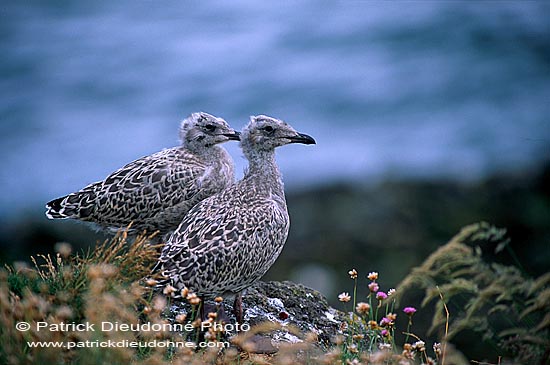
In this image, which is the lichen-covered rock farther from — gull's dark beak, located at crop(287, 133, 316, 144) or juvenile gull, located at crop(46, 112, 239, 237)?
gull's dark beak, located at crop(287, 133, 316, 144)

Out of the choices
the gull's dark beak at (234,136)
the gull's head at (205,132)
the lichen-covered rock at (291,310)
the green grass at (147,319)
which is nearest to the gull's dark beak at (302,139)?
the gull's dark beak at (234,136)

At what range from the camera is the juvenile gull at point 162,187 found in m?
7.82

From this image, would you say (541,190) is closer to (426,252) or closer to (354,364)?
(426,252)

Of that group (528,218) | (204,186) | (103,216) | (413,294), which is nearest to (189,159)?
(204,186)

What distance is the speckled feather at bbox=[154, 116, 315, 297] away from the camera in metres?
6.52

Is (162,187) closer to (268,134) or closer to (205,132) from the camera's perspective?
(205,132)

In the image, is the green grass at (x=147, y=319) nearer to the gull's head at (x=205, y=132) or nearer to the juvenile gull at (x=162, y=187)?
the juvenile gull at (x=162, y=187)

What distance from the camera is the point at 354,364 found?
16.9 feet

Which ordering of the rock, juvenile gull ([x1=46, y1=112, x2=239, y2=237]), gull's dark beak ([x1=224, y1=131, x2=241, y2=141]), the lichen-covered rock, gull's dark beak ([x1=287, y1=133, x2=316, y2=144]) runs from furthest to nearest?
gull's dark beak ([x1=224, y1=131, x2=241, y2=141]) → juvenile gull ([x1=46, y1=112, x2=239, y2=237]) → gull's dark beak ([x1=287, y1=133, x2=316, y2=144]) → the lichen-covered rock → the rock

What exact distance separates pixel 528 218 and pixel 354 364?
29.4ft

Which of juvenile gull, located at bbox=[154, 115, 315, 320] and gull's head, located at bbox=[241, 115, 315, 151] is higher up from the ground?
gull's head, located at bbox=[241, 115, 315, 151]

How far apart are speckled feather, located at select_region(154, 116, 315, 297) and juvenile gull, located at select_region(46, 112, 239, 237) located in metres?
0.49

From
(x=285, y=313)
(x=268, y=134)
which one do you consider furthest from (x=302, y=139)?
(x=285, y=313)

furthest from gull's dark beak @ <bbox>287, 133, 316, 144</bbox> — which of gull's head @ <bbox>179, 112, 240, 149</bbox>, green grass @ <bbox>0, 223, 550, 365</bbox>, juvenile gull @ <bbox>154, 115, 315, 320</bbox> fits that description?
green grass @ <bbox>0, 223, 550, 365</bbox>
